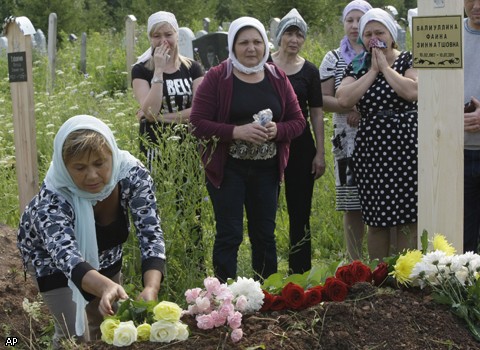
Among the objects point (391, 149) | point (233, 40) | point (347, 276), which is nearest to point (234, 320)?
point (347, 276)

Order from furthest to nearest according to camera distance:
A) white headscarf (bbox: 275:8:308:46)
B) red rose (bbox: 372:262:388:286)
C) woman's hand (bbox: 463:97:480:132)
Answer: white headscarf (bbox: 275:8:308:46), woman's hand (bbox: 463:97:480:132), red rose (bbox: 372:262:388:286)

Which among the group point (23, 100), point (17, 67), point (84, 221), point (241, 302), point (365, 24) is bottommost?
point (241, 302)

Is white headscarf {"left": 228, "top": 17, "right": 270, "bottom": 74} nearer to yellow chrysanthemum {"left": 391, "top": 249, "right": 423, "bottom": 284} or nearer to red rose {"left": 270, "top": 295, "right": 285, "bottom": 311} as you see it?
yellow chrysanthemum {"left": 391, "top": 249, "right": 423, "bottom": 284}

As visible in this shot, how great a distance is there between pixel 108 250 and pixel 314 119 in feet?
7.56

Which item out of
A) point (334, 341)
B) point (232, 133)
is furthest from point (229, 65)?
point (334, 341)

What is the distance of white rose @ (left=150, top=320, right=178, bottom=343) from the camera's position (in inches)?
123

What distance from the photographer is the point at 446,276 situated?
3471 millimetres

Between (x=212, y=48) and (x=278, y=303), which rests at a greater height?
(x=212, y=48)

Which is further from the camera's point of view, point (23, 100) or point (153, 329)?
point (23, 100)

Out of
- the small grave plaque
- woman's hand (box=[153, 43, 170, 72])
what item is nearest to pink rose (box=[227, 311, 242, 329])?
woman's hand (box=[153, 43, 170, 72])

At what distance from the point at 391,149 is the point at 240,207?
0.96 m

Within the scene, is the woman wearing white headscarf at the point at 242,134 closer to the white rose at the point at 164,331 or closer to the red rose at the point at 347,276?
the red rose at the point at 347,276

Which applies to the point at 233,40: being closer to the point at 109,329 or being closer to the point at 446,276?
the point at 446,276

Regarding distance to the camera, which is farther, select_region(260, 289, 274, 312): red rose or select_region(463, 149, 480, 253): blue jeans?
select_region(463, 149, 480, 253): blue jeans
